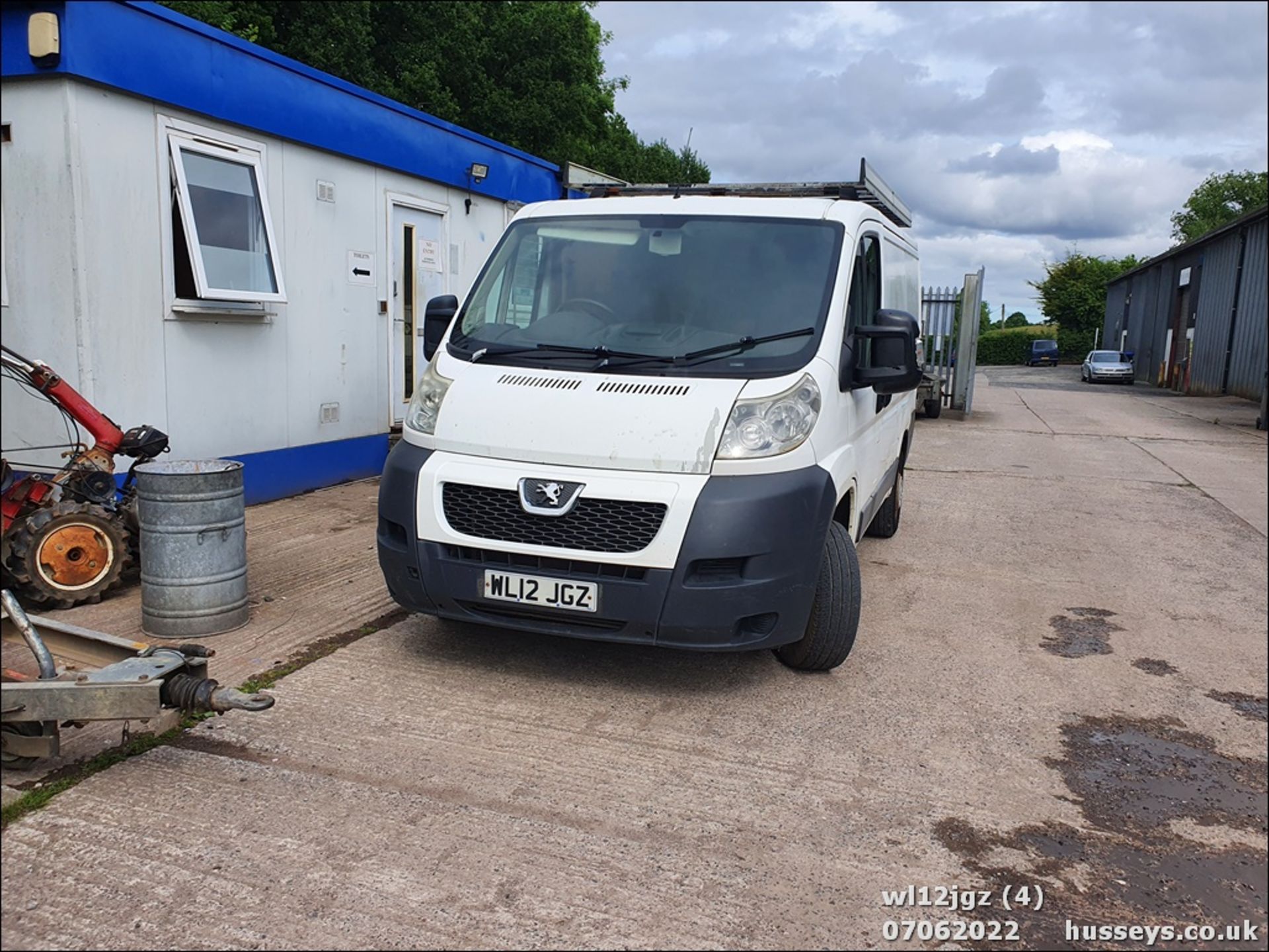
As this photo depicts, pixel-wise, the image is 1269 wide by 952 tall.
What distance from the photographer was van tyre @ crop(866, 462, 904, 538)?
7.84 m

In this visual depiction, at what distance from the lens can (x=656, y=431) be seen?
4.09 m

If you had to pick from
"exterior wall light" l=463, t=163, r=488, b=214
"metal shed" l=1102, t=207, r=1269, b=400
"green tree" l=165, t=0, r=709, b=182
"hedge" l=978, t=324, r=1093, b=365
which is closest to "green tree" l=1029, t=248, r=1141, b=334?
"hedge" l=978, t=324, r=1093, b=365

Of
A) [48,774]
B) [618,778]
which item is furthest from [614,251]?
[48,774]

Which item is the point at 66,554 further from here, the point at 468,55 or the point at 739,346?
the point at 468,55

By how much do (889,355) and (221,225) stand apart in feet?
17.0

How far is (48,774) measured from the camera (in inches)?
136

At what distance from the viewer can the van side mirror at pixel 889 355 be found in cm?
459

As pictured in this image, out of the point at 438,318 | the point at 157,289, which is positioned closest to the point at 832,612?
the point at 438,318

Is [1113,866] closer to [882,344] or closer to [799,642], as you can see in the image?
[799,642]

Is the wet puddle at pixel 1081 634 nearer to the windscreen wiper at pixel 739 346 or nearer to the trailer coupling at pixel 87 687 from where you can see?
the windscreen wiper at pixel 739 346

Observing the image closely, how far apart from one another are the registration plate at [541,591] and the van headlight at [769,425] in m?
0.78

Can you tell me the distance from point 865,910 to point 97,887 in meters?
2.18

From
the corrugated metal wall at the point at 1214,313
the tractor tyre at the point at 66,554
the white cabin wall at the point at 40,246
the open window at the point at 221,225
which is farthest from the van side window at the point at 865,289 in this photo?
the corrugated metal wall at the point at 1214,313

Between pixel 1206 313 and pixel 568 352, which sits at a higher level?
pixel 1206 313
